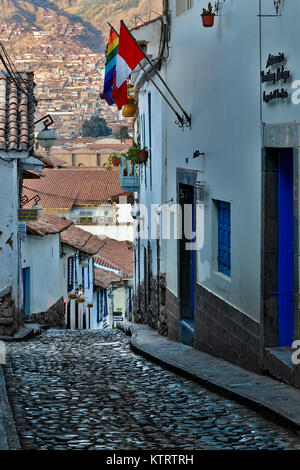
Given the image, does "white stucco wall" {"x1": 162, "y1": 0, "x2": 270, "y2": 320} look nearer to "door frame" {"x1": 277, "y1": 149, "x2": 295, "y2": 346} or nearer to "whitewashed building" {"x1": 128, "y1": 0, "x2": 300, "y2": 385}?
"whitewashed building" {"x1": 128, "y1": 0, "x2": 300, "y2": 385}

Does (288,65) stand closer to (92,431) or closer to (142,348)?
Answer: (92,431)

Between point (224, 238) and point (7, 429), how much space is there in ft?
16.9

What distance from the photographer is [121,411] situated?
8.24 metres

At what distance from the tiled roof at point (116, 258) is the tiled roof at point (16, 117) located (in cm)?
2161

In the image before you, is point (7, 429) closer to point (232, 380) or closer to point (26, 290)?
point (232, 380)

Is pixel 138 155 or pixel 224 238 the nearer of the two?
pixel 224 238

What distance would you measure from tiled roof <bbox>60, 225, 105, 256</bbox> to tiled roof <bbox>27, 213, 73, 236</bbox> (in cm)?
102

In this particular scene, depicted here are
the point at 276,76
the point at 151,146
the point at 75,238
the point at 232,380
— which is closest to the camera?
the point at 276,76

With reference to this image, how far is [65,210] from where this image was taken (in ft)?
223

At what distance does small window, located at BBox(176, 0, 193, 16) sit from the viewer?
13.3m

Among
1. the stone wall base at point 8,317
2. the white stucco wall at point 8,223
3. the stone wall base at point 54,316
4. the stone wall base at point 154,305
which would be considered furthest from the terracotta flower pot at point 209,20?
the stone wall base at point 54,316

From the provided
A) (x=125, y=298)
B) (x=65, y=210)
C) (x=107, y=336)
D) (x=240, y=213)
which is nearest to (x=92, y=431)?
(x=240, y=213)

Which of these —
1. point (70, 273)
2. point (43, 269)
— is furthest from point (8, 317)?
point (70, 273)
